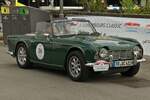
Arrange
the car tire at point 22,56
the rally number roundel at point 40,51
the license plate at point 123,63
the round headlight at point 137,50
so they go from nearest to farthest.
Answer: the license plate at point 123,63 < the round headlight at point 137,50 < the rally number roundel at point 40,51 < the car tire at point 22,56

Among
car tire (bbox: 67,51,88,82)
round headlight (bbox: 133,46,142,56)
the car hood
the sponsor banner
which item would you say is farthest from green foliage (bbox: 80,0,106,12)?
car tire (bbox: 67,51,88,82)

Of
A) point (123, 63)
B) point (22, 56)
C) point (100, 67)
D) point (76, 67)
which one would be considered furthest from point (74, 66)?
point (22, 56)

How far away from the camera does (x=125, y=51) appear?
1055 centimetres

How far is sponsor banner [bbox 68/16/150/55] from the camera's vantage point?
15289 millimetres

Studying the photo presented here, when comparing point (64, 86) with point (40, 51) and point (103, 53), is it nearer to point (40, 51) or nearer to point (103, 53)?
point (103, 53)

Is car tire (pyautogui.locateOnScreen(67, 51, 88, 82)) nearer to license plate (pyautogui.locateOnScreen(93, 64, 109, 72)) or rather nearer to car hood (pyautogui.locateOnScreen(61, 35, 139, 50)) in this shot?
license plate (pyautogui.locateOnScreen(93, 64, 109, 72))

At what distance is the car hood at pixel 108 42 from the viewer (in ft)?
33.9

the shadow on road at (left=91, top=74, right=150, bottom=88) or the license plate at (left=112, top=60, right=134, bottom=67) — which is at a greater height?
the license plate at (left=112, top=60, right=134, bottom=67)

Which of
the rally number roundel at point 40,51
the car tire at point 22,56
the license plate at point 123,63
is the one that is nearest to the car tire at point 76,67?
the license plate at point 123,63

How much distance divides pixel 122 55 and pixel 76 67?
42.1 inches

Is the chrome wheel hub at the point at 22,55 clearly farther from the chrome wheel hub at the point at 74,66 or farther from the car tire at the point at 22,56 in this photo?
the chrome wheel hub at the point at 74,66

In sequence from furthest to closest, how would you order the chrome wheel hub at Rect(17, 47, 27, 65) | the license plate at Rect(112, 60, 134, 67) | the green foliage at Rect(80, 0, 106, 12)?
the green foliage at Rect(80, 0, 106, 12) → the chrome wheel hub at Rect(17, 47, 27, 65) → the license plate at Rect(112, 60, 134, 67)

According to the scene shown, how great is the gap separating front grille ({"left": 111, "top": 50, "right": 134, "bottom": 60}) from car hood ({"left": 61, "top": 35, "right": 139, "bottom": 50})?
91mm

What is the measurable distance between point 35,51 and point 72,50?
5.53 feet
